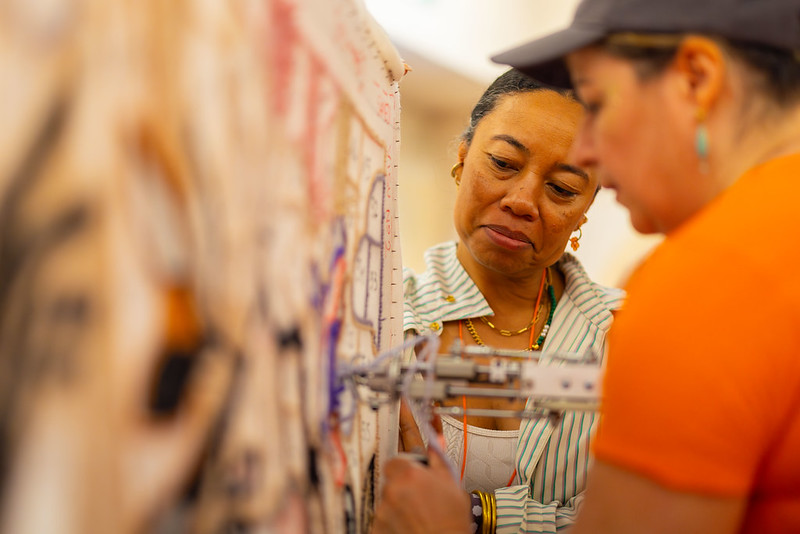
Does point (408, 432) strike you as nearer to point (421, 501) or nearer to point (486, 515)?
point (486, 515)

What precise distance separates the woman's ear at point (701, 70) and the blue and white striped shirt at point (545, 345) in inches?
28.9

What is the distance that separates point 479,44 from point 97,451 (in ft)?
10.9

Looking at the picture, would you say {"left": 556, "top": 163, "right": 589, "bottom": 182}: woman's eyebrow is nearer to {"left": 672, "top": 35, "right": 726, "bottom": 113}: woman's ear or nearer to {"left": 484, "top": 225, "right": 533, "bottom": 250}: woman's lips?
{"left": 484, "top": 225, "right": 533, "bottom": 250}: woman's lips

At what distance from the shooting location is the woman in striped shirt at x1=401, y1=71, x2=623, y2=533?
4.24 ft

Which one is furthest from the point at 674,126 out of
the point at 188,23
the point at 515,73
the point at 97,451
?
the point at 515,73

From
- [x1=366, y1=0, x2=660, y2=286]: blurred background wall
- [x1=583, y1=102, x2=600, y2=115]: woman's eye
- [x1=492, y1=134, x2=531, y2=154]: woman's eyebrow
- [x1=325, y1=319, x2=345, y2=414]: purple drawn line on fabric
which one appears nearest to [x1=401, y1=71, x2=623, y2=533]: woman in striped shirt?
[x1=492, y1=134, x2=531, y2=154]: woman's eyebrow

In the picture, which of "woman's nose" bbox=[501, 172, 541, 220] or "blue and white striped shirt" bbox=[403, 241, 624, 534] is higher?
"woman's nose" bbox=[501, 172, 541, 220]

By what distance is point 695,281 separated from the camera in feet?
2.05

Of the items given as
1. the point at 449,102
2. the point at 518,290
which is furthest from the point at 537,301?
the point at 449,102

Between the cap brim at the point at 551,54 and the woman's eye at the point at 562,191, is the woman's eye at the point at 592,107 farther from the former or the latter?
the woman's eye at the point at 562,191

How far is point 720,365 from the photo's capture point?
0.60m

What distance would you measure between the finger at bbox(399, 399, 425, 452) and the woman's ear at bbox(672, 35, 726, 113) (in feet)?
2.24

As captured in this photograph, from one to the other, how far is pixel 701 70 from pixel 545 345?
0.83 meters

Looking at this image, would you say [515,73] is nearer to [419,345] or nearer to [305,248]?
[419,345]
